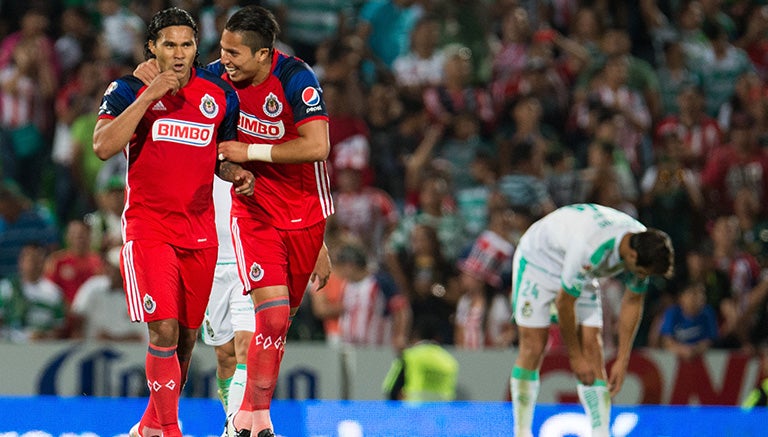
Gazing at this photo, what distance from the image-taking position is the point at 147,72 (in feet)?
24.3

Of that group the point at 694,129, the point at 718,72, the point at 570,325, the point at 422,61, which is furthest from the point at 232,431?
the point at 718,72

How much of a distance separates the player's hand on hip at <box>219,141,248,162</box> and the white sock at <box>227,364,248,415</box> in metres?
1.53

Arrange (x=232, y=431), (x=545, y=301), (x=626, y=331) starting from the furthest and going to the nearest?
(x=545, y=301) < (x=626, y=331) < (x=232, y=431)

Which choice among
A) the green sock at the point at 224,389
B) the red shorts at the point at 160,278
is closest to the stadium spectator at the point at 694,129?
the green sock at the point at 224,389

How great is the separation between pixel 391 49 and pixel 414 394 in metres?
5.71

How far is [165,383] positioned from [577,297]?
3.08 meters

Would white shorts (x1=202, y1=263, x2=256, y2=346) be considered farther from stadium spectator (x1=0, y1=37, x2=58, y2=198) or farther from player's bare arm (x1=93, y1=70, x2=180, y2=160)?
stadium spectator (x1=0, y1=37, x2=58, y2=198)

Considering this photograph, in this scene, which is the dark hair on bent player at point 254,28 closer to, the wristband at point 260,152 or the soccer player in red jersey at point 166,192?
the soccer player in red jersey at point 166,192

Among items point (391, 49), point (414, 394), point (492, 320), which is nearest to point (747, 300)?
point (492, 320)

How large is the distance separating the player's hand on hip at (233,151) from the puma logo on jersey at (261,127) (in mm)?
206

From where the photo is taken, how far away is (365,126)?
15.1 m

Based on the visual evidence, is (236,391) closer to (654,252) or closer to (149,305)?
(149,305)

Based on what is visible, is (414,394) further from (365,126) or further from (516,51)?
(516,51)

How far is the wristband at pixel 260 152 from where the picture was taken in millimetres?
7609
